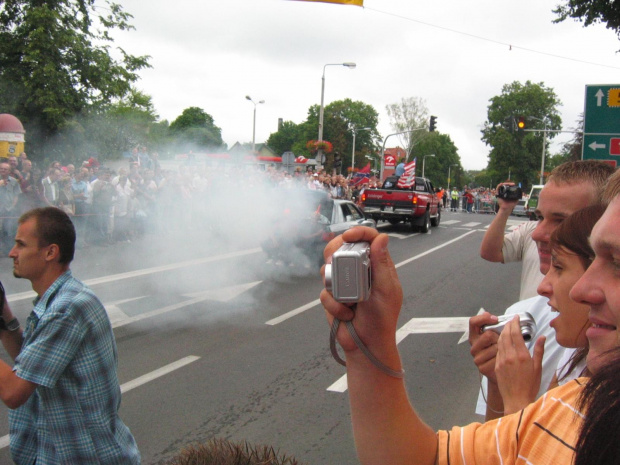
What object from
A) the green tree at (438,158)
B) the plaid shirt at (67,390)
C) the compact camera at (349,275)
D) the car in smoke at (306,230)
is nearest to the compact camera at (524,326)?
the compact camera at (349,275)

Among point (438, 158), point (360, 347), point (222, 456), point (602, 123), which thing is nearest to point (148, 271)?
point (602, 123)

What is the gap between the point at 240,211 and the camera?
48.0 feet

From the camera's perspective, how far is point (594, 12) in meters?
13.6

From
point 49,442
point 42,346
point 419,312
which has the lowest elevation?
point 419,312

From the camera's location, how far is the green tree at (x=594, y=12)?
521 inches

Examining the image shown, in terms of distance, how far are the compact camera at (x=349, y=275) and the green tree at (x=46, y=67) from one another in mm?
24103

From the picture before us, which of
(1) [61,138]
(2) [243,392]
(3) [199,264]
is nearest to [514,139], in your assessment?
(1) [61,138]

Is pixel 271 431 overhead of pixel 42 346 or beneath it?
beneath

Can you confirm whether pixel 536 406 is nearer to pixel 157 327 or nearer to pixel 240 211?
pixel 157 327

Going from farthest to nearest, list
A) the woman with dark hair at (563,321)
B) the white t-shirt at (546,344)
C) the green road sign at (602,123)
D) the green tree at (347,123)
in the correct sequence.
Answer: the green tree at (347,123) → the green road sign at (602,123) → the white t-shirt at (546,344) → the woman with dark hair at (563,321)

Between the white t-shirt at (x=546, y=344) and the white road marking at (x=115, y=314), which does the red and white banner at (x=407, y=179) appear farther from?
the white t-shirt at (x=546, y=344)

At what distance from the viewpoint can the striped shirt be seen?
1102mm

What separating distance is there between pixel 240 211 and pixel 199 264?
3515 mm

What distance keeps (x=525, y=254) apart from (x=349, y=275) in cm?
309
